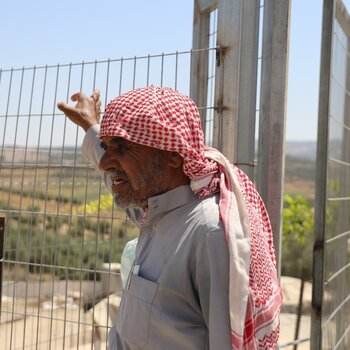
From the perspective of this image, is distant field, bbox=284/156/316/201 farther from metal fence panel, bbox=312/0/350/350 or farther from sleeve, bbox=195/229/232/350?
sleeve, bbox=195/229/232/350

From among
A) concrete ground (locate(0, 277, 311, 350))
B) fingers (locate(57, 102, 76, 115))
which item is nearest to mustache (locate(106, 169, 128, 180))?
fingers (locate(57, 102, 76, 115))

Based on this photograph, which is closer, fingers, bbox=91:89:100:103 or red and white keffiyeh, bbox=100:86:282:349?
red and white keffiyeh, bbox=100:86:282:349

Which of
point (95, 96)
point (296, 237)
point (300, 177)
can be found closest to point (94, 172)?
point (95, 96)

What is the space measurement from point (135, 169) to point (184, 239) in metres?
0.33

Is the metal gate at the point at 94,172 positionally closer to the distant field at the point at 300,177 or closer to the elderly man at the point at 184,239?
the elderly man at the point at 184,239

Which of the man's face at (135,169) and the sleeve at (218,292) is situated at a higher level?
the man's face at (135,169)

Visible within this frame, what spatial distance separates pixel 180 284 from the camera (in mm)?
1933

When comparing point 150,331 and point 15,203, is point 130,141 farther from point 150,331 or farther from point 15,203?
point 15,203

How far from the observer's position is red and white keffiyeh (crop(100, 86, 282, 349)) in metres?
1.86

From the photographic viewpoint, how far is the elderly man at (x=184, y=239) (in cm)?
186

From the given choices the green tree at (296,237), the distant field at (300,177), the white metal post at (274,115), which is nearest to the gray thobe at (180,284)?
the white metal post at (274,115)

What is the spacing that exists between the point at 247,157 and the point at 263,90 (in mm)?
337

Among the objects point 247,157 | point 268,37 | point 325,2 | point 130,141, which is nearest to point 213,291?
point 130,141

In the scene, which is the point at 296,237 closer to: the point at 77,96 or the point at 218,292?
the point at 77,96
